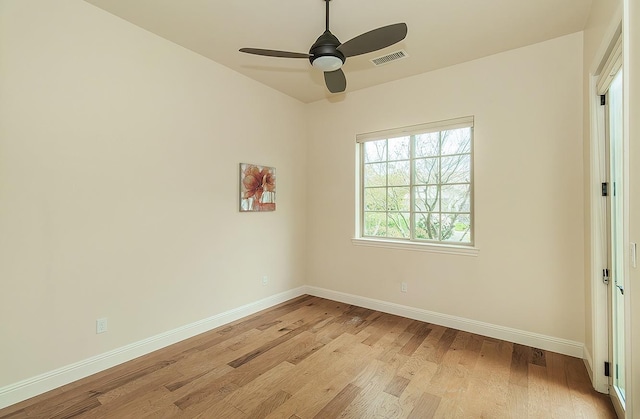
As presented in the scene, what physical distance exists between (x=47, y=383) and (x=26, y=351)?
0.96 feet

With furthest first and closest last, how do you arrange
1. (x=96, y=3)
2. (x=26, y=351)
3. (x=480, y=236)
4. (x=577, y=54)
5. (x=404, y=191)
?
(x=404, y=191), (x=480, y=236), (x=577, y=54), (x=96, y=3), (x=26, y=351)

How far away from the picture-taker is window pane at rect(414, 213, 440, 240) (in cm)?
356

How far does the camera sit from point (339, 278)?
427 centimetres

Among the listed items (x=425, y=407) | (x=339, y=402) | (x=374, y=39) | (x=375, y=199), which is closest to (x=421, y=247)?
(x=375, y=199)

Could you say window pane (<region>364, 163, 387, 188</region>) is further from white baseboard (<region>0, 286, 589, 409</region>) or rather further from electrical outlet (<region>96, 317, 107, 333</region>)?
electrical outlet (<region>96, 317, 107, 333</region>)

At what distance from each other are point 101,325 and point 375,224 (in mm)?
3130

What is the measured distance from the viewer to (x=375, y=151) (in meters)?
4.09

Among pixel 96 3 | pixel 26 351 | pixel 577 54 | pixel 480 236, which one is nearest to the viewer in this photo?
pixel 26 351

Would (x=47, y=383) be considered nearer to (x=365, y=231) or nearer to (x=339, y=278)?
(x=339, y=278)

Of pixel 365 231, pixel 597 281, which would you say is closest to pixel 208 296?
pixel 365 231

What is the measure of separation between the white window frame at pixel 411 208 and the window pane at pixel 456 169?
0.20ft

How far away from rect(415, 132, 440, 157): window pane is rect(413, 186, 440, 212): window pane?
413 mm

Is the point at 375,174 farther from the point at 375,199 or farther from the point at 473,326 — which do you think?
the point at 473,326

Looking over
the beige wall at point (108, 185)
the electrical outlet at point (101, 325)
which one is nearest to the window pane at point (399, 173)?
the beige wall at point (108, 185)
